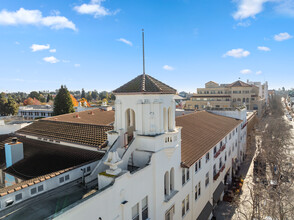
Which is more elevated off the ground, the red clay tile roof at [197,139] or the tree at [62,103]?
the tree at [62,103]

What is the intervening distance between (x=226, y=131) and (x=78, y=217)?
24.0m

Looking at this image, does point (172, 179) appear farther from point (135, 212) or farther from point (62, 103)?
point (62, 103)

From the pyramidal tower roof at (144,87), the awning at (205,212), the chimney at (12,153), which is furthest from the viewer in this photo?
the awning at (205,212)

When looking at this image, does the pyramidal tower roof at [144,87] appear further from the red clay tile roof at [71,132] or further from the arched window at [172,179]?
the arched window at [172,179]

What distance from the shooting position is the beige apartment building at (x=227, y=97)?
7331 centimetres

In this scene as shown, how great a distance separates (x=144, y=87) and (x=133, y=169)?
5.58m

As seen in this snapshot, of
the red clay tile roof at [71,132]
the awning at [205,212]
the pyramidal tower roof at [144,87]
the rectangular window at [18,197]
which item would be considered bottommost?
the awning at [205,212]

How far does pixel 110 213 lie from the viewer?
951 cm

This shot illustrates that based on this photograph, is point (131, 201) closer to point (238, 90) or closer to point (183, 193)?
point (183, 193)

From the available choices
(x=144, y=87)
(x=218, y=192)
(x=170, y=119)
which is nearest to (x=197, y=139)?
(x=170, y=119)

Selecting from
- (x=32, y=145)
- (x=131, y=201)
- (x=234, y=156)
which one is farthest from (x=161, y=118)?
(x=234, y=156)

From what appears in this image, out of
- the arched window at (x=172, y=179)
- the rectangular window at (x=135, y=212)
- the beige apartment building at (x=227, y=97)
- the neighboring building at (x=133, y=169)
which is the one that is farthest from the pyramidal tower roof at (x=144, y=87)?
the beige apartment building at (x=227, y=97)

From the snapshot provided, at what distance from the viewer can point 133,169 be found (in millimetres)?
13164

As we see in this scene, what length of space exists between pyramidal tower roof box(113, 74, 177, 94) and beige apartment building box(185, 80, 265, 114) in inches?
2348
